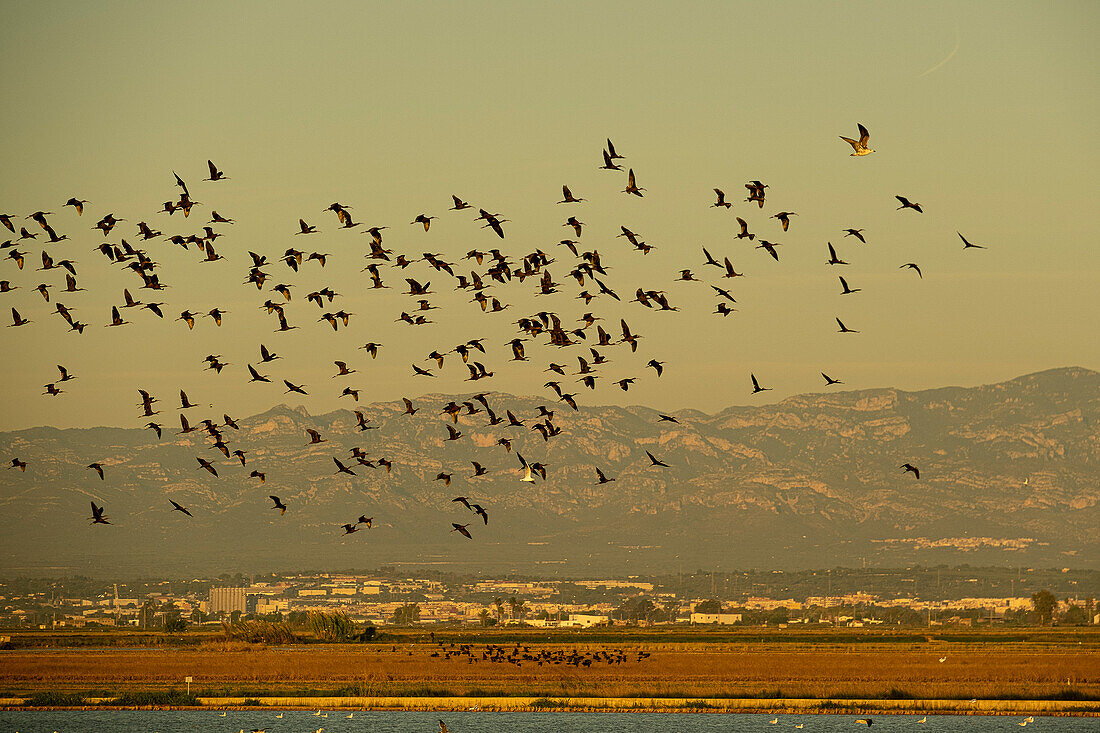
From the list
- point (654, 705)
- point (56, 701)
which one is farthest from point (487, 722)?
point (56, 701)

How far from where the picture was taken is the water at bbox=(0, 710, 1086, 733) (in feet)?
251

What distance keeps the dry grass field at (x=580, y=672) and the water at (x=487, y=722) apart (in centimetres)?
513

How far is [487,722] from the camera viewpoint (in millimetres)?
78812

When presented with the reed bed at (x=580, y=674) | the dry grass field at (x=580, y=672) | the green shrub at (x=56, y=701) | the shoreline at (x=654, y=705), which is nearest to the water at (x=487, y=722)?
the shoreline at (x=654, y=705)

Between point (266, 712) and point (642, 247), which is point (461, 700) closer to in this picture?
point (266, 712)

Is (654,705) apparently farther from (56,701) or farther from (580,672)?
(56,701)

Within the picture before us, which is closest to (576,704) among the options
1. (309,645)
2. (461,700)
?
(461,700)

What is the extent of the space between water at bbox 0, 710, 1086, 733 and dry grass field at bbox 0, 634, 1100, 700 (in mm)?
5133

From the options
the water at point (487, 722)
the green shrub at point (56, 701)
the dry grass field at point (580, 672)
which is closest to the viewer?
the water at point (487, 722)

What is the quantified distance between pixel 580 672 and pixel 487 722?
80.9 ft

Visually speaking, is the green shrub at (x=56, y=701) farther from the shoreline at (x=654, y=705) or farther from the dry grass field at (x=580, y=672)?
the dry grass field at (x=580, y=672)

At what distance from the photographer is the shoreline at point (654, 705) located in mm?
81438

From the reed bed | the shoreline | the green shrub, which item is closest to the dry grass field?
the reed bed

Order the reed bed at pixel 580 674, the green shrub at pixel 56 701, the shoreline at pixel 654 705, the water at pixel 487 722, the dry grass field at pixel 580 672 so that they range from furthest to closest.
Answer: the dry grass field at pixel 580 672 → the reed bed at pixel 580 674 → the green shrub at pixel 56 701 → the shoreline at pixel 654 705 → the water at pixel 487 722
